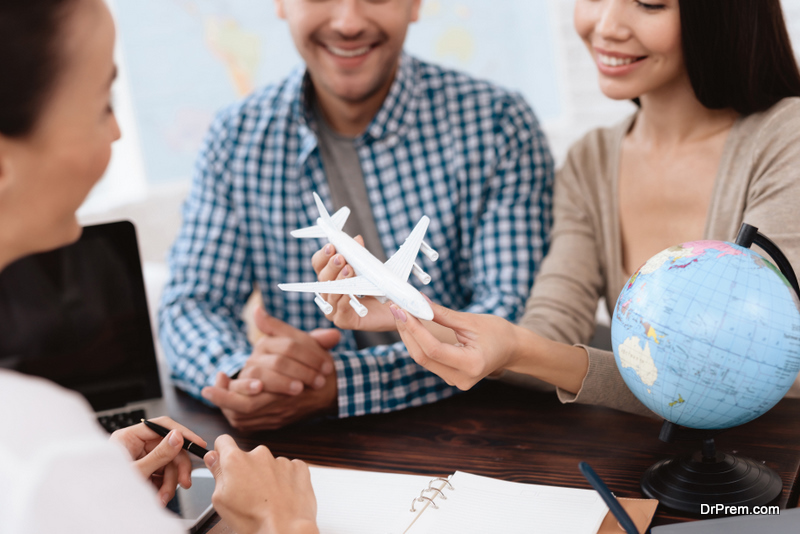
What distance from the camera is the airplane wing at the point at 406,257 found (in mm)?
1222

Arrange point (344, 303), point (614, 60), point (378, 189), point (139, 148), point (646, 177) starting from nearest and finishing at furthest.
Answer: point (344, 303) → point (614, 60) → point (646, 177) → point (378, 189) → point (139, 148)

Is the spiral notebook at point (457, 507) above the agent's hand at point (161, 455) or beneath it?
beneath

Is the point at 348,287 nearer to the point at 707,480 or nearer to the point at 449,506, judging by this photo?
the point at 449,506

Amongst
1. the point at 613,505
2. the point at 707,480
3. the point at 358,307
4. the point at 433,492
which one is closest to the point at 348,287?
the point at 358,307

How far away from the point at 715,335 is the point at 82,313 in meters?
1.21

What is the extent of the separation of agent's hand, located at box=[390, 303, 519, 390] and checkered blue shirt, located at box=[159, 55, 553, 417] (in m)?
0.67

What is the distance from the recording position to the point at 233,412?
1464 mm

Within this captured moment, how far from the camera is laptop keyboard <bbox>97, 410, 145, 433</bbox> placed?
4.68ft

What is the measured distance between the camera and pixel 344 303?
126 cm

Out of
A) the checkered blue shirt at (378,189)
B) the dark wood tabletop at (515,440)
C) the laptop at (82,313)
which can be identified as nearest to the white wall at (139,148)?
the checkered blue shirt at (378,189)

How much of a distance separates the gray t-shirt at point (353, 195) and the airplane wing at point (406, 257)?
2.50 ft

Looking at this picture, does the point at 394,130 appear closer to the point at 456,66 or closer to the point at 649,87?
the point at 649,87

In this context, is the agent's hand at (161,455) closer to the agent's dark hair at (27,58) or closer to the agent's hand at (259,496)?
the agent's hand at (259,496)

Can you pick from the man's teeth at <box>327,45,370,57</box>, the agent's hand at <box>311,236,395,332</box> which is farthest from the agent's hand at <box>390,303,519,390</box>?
the man's teeth at <box>327,45,370,57</box>
